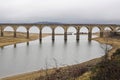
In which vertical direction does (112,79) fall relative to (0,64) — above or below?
above

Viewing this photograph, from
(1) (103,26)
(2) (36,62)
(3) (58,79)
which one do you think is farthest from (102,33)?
(3) (58,79)

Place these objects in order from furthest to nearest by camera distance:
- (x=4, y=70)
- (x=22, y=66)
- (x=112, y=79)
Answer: (x=22, y=66) → (x=4, y=70) → (x=112, y=79)

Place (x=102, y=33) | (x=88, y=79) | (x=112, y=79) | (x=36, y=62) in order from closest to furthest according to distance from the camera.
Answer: (x=112, y=79)
(x=88, y=79)
(x=36, y=62)
(x=102, y=33)

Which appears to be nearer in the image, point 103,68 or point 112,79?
point 112,79

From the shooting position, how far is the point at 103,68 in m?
19.3

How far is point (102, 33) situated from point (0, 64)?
76.7m

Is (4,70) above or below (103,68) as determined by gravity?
below

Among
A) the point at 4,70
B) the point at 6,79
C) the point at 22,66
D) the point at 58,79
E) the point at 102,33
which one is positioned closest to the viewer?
the point at 58,79

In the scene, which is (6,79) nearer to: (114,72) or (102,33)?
(114,72)

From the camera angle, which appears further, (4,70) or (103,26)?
(103,26)

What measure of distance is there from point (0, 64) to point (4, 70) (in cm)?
541

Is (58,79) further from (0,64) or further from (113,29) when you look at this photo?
(113,29)

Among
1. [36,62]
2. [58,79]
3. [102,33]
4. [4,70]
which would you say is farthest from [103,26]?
[58,79]

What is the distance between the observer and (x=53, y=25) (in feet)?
389
